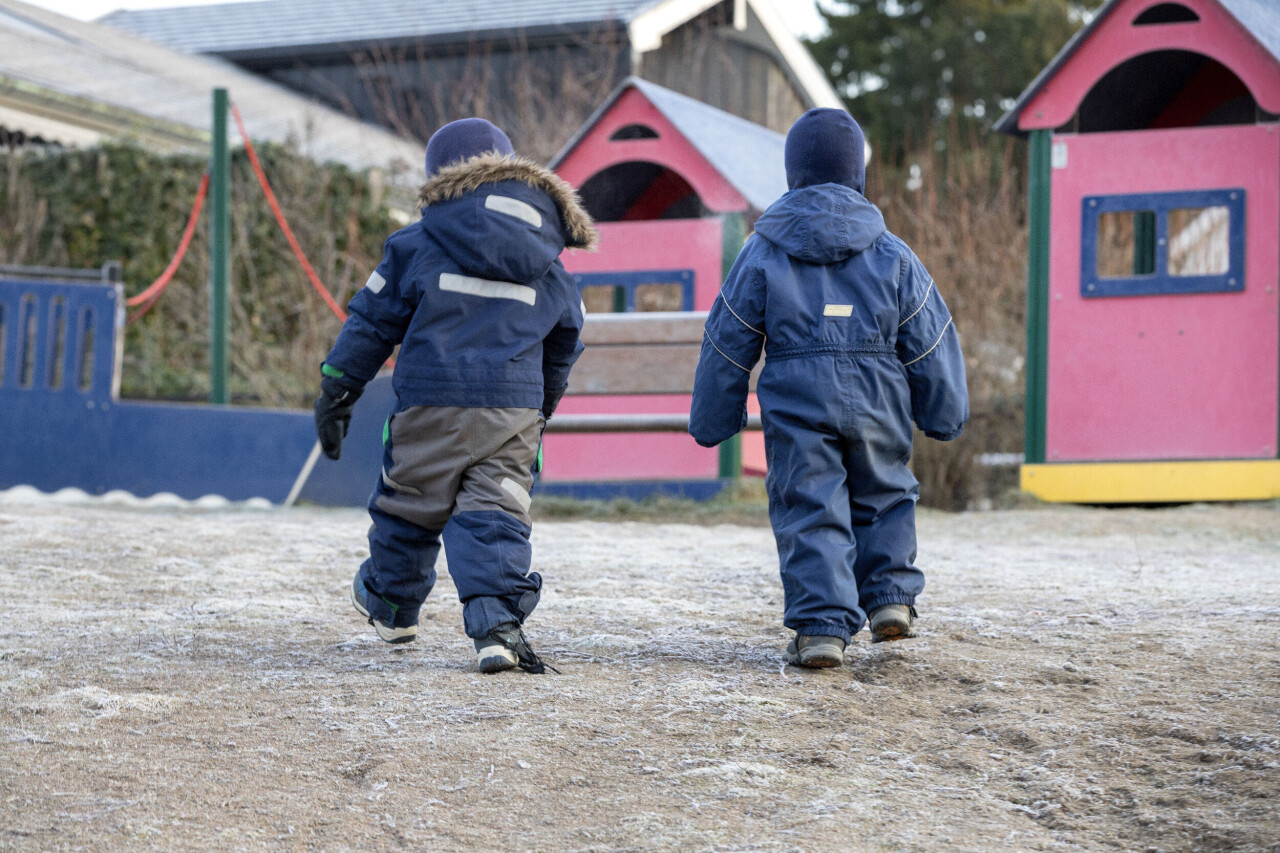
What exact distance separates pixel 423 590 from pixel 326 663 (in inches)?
11.4

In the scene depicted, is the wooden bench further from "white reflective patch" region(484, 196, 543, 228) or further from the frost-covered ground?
"white reflective patch" region(484, 196, 543, 228)

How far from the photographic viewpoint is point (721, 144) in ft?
23.9

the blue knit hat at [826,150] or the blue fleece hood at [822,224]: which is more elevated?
the blue knit hat at [826,150]

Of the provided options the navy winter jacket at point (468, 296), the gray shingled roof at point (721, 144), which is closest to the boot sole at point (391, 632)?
the navy winter jacket at point (468, 296)

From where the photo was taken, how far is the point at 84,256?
36.2ft

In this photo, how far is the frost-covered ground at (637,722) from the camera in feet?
Result: 6.55

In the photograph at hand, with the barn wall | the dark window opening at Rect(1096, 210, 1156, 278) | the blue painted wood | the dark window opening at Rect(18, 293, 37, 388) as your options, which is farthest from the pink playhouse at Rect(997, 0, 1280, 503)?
the barn wall

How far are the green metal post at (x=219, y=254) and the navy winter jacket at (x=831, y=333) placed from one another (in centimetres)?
439

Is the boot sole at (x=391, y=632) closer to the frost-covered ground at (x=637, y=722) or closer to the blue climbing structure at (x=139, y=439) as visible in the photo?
the frost-covered ground at (x=637, y=722)

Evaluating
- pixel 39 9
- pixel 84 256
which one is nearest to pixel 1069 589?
pixel 84 256

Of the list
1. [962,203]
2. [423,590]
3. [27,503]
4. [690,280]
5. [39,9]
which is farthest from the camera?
[39,9]

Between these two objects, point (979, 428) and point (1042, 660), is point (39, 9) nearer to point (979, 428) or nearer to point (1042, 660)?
point (979, 428)

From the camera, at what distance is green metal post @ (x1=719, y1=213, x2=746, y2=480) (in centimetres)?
689

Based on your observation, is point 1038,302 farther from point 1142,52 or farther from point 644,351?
point 644,351
